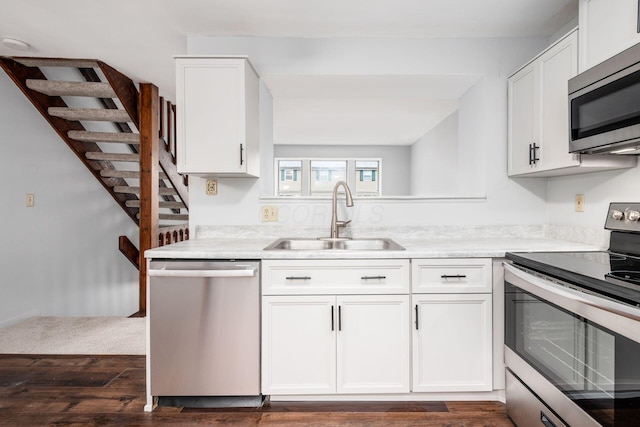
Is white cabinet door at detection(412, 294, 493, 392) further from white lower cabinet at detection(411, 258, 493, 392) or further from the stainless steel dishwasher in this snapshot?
the stainless steel dishwasher

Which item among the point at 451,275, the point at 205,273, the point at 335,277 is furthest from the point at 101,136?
the point at 451,275

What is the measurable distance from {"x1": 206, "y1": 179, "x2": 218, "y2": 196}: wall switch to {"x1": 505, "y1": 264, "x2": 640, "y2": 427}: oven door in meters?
1.88

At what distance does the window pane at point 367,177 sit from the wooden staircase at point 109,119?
13.9ft

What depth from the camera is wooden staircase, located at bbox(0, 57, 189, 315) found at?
10.5 feet

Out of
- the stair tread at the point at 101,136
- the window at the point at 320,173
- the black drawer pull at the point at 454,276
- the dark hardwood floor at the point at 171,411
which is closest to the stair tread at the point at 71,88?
the stair tread at the point at 101,136

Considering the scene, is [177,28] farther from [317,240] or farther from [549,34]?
[549,34]

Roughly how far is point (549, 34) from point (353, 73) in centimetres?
134

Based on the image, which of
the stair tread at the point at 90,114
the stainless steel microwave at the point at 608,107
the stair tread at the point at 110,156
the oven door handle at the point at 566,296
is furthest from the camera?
the stair tread at the point at 110,156

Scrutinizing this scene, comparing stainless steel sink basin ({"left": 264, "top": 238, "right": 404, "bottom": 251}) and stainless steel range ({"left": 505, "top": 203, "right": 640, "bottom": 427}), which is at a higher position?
stainless steel sink basin ({"left": 264, "top": 238, "right": 404, "bottom": 251})

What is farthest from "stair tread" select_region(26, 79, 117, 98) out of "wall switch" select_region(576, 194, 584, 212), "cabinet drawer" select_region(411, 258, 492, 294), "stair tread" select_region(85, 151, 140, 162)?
"wall switch" select_region(576, 194, 584, 212)

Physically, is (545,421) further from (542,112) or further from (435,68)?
(435,68)

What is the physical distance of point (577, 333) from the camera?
134 centimetres

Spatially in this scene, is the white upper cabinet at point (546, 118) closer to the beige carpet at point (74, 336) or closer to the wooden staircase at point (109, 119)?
Result: the beige carpet at point (74, 336)

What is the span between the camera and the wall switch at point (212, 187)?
8.37 feet
